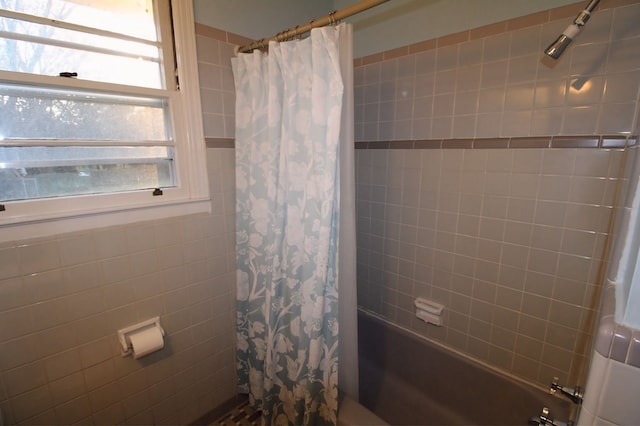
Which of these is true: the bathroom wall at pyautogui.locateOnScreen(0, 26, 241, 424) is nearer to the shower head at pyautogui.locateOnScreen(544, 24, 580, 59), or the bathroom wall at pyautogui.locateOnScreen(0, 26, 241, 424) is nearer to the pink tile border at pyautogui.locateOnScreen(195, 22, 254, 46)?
the pink tile border at pyautogui.locateOnScreen(195, 22, 254, 46)

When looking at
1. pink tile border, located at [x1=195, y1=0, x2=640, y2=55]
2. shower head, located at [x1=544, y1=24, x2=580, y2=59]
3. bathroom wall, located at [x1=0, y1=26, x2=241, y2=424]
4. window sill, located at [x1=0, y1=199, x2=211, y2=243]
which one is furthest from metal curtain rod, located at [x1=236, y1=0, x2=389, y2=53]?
window sill, located at [x1=0, y1=199, x2=211, y2=243]

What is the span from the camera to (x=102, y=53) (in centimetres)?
113

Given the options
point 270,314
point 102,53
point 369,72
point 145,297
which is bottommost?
point 270,314

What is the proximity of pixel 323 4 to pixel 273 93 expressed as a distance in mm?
1063

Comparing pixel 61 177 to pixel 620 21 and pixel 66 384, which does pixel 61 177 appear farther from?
pixel 620 21

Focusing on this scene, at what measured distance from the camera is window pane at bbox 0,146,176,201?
3.28 ft

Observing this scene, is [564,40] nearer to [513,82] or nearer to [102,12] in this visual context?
[513,82]

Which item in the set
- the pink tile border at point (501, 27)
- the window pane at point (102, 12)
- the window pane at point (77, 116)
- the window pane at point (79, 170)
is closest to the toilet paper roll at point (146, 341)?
the window pane at point (79, 170)

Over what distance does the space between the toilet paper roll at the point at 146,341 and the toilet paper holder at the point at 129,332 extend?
2 centimetres

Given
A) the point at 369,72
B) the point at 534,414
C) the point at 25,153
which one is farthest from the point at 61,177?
the point at 534,414

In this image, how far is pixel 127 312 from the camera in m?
1.24

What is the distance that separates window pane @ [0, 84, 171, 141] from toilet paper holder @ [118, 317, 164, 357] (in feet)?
2.73

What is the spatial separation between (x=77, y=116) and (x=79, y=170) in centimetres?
22

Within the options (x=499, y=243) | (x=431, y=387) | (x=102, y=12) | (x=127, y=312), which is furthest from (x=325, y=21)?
(x=431, y=387)
